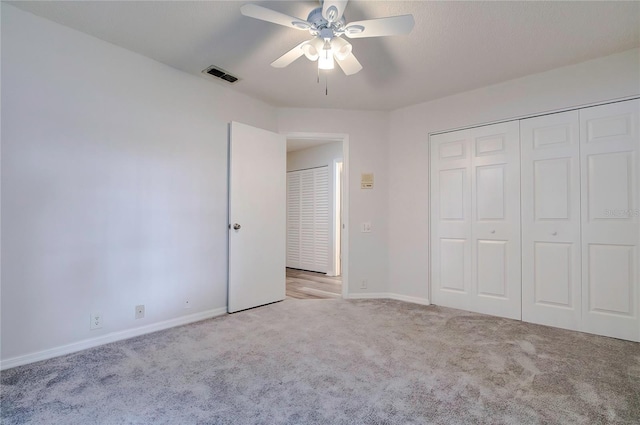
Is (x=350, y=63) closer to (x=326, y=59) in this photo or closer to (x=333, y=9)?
(x=326, y=59)

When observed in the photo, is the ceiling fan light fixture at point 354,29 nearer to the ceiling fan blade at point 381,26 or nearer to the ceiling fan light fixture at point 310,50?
the ceiling fan blade at point 381,26

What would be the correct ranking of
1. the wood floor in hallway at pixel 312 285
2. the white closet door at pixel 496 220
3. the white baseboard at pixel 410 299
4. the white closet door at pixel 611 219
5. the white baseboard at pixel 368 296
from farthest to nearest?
the wood floor in hallway at pixel 312 285
the white baseboard at pixel 368 296
the white baseboard at pixel 410 299
the white closet door at pixel 496 220
the white closet door at pixel 611 219

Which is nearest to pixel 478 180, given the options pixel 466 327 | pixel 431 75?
pixel 431 75

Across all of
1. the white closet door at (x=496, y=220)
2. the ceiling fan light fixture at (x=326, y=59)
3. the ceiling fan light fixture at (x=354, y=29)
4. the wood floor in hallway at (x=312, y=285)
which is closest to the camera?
the ceiling fan light fixture at (x=354, y=29)

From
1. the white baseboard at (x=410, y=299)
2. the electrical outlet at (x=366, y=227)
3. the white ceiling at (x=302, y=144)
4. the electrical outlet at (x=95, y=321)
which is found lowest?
the white baseboard at (x=410, y=299)

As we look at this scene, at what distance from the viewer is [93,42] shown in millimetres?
2400

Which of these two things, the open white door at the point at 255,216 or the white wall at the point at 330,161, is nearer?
the open white door at the point at 255,216

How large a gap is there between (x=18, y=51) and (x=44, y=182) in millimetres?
868

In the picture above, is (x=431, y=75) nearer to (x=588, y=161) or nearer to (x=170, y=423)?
(x=588, y=161)

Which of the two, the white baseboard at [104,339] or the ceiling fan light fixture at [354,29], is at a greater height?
the ceiling fan light fixture at [354,29]

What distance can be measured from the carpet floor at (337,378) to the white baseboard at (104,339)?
0.25 ft

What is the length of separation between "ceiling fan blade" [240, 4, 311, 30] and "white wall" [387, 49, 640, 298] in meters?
2.22

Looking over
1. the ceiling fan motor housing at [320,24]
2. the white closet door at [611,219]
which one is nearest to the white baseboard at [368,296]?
the white closet door at [611,219]

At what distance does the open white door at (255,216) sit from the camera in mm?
3295
